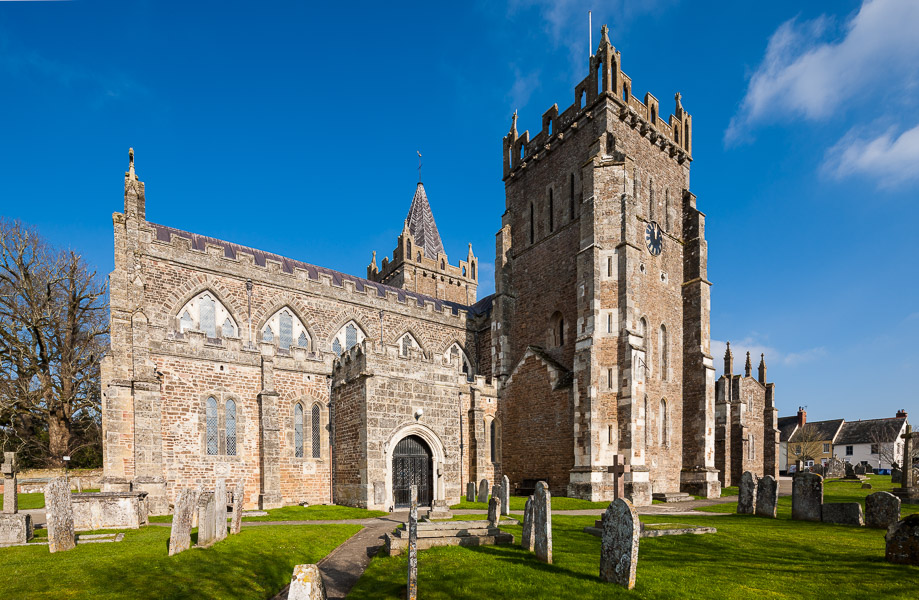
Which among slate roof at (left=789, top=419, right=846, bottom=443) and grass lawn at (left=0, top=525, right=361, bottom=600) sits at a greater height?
grass lawn at (left=0, top=525, right=361, bottom=600)

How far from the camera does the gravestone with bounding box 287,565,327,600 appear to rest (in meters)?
3.79

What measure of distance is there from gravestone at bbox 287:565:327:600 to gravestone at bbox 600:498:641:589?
4.68m

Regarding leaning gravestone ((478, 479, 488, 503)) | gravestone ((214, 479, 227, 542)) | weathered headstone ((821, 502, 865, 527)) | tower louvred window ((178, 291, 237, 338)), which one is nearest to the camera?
gravestone ((214, 479, 227, 542))

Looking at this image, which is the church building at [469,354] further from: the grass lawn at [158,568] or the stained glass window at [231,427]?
the grass lawn at [158,568]

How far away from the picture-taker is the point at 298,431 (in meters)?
19.8

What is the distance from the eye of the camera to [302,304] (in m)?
23.4

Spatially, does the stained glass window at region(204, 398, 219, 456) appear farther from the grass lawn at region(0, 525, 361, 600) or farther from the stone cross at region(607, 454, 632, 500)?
the stone cross at region(607, 454, 632, 500)

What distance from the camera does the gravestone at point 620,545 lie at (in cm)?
701

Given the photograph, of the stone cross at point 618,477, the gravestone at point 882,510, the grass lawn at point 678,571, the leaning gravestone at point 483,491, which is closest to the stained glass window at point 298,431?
the leaning gravestone at point 483,491

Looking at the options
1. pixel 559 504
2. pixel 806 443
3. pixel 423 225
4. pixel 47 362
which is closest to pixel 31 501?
pixel 47 362

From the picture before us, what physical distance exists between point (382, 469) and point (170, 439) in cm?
720

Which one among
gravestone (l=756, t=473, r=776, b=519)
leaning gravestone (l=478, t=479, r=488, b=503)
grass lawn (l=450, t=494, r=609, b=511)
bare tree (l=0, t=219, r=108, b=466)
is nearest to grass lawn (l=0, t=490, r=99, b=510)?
bare tree (l=0, t=219, r=108, b=466)

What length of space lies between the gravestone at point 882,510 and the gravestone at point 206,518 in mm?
15281

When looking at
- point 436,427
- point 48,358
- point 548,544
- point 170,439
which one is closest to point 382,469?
point 436,427
